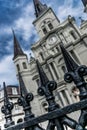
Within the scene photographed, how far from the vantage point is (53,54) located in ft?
116

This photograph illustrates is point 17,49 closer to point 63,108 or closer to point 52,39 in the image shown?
point 52,39

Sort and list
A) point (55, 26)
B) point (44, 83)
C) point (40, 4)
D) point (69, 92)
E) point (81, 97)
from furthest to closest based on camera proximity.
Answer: point (40, 4)
point (55, 26)
point (69, 92)
point (44, 83)
point (81, 97)

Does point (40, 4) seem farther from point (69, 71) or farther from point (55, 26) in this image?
point (69, 71)

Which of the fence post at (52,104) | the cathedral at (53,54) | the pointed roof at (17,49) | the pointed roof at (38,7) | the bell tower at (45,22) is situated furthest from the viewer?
the pointed roof at (38,7)

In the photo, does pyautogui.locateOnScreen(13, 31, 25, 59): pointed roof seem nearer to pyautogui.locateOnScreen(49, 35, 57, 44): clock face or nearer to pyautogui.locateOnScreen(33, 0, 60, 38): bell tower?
pyautogui.locateOnScreen(33, 0, 60, 38): bell tower

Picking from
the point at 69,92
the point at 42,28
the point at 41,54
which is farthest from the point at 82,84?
the point at 42,28

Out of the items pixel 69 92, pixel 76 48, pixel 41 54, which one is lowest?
pixel 69 92

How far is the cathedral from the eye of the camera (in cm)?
3180

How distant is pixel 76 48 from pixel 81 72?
31.4m

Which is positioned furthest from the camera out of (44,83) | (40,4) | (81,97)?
(40,4)

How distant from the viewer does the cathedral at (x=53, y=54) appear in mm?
31797

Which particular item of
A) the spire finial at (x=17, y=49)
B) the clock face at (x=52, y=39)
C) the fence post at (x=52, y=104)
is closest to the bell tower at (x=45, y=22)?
the clock face at (x=52, y=39)

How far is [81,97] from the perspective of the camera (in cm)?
203

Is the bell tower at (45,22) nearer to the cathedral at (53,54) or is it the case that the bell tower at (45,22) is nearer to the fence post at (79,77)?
the cathedral at (53,54)
